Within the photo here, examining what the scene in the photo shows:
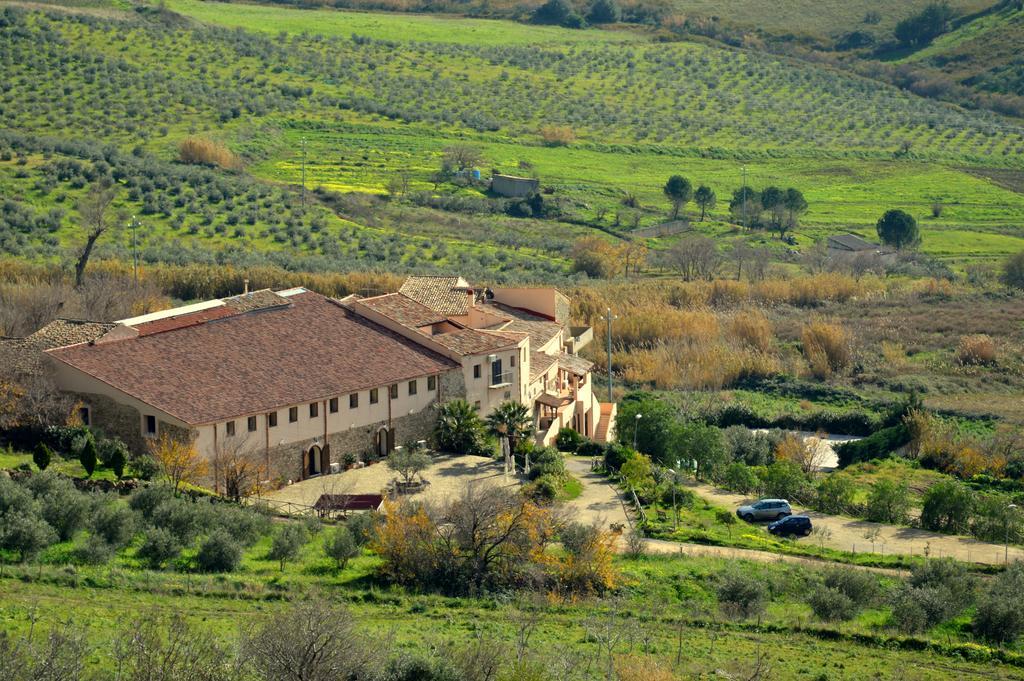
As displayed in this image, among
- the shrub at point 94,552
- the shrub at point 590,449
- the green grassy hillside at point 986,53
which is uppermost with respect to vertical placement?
the green grassy hillside at point 986,53

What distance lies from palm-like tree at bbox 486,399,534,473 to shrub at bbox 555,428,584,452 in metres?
2.30

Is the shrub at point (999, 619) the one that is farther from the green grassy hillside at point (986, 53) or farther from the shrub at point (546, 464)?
the green grassy hillside at point (986, 53)

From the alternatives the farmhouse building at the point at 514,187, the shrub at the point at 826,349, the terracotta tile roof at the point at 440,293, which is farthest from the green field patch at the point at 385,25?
the terracotta tile roof at the point at 440,293

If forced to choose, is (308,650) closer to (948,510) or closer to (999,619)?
(999,619)

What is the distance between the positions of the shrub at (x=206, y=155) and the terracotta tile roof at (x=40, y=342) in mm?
55831

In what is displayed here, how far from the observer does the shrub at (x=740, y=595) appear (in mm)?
45844

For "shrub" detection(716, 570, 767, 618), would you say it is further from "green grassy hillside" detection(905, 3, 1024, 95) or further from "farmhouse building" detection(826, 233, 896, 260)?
"green grassy hillside" detection(905, 3, 1024, 95)

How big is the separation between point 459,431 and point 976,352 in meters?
35.8

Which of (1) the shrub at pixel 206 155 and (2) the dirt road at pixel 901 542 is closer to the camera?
(2) the dirt road at pixel 901 542

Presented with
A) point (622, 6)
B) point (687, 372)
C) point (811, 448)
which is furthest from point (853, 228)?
point (622, 6)

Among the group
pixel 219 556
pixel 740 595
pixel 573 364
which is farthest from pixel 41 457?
pixel 573 364

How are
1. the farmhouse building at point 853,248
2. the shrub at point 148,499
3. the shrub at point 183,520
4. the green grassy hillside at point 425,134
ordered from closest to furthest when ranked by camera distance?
1. the shrub at point 183,520
2. the shrub at point 148,499
3. the green grassy hillside at point 425,134
4. the farmhouse building at point 853,248

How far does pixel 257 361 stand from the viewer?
5981 cm

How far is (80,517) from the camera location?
152 ft
